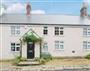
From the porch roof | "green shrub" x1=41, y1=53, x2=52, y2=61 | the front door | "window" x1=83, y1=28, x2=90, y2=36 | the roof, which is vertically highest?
the roof

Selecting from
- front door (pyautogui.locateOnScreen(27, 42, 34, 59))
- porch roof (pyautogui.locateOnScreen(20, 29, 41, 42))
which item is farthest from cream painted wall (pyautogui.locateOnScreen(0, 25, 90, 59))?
front door (pyautogui.locateOnScreen(27, 42, 34, 59))

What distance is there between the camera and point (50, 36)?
1399 inches

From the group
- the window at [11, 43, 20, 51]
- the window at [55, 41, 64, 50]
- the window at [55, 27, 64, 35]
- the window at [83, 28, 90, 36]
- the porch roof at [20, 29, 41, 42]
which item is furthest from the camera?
the window at [83, 28, 90, 36]

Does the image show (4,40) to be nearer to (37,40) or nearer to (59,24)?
(37,40)

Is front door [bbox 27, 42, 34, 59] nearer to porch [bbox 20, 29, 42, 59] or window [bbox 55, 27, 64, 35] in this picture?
porch [bbox 20, 29, 42, 59]

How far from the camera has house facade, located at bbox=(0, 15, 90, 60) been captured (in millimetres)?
35062

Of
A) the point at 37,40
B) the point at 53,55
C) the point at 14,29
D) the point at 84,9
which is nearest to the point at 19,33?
the point at 14,29

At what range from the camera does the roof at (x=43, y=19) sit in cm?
3584

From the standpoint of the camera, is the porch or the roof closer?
the porch

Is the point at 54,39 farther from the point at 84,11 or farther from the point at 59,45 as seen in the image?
the point at 84,11

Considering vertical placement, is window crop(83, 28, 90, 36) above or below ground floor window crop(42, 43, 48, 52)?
above

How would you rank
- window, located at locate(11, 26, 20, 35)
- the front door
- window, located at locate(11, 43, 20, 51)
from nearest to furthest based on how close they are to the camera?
1. the front door
2. window, located at locate(11, 43, 20, 51)
3. window, located at locate(11, 26, 20, 35)

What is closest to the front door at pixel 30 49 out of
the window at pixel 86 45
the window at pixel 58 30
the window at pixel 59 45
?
the window at pixel 59 45

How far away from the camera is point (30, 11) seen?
132ft
